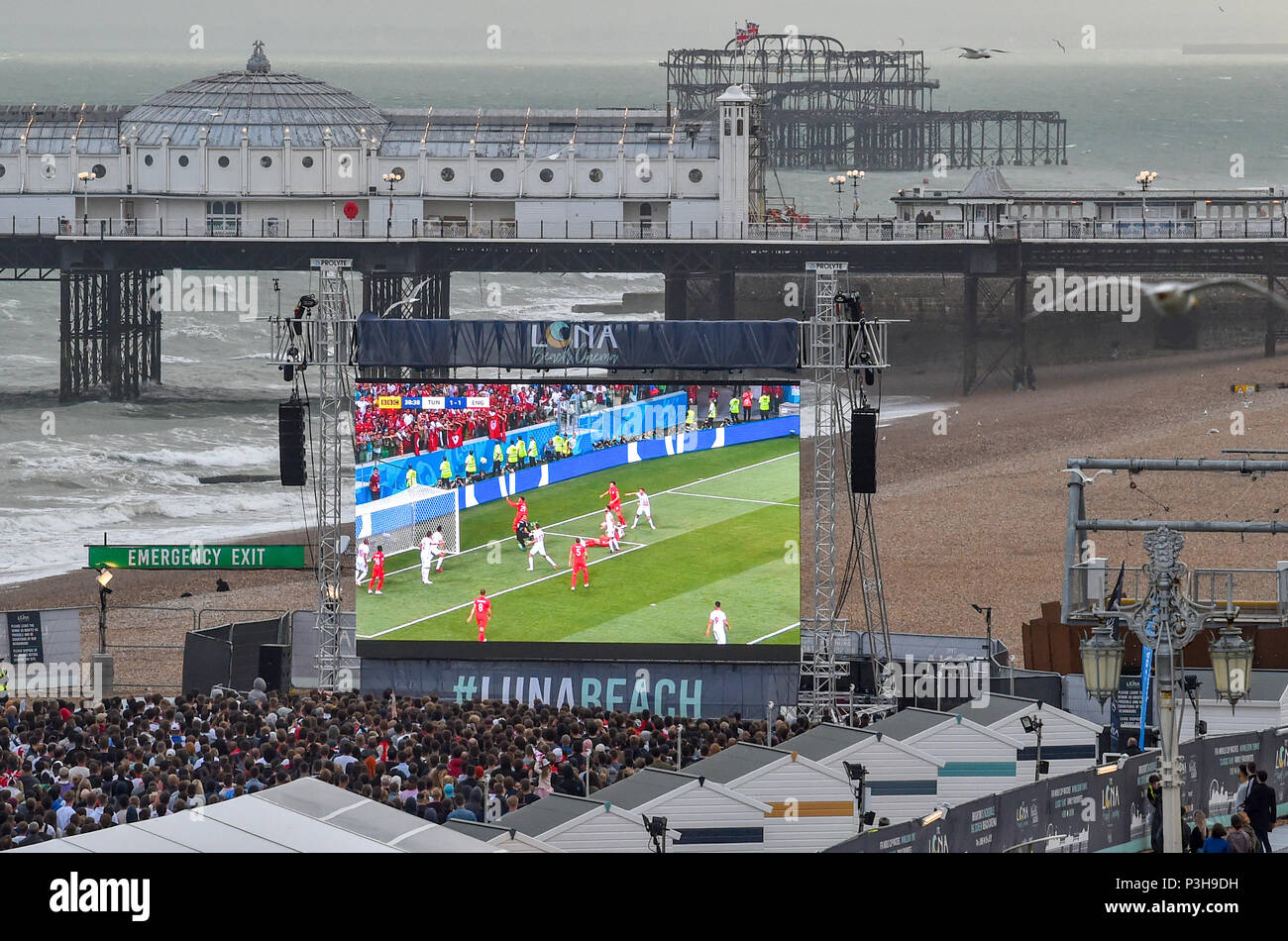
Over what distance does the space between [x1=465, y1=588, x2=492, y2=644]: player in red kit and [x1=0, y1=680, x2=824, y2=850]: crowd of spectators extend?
386 cm

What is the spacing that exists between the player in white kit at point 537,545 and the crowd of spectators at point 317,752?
14.9 ft

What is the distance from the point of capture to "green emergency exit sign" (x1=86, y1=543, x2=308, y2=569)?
34375mm

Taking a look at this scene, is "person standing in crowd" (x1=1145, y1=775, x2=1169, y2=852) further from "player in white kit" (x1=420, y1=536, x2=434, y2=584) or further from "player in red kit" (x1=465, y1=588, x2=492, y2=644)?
"player in white kit" (x1=420, y1=536, x2=434, y2=584)

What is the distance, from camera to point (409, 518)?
1270 inches

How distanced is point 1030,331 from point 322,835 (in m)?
79.8

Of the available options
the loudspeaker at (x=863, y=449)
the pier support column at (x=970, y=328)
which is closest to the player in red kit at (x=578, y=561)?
the loudspeaker at (x=863, y=449)

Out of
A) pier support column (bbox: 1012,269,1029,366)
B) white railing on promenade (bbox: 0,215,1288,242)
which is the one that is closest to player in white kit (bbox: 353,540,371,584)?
white railing on promenade (bbox: 0,215,1288,242)

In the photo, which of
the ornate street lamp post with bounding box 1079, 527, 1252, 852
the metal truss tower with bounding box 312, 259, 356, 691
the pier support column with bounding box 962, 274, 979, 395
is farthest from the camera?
the pier support column with bounding box 962, 274, 979, 395

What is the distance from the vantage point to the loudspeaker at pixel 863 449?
28.7 meters

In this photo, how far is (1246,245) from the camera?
268 feet

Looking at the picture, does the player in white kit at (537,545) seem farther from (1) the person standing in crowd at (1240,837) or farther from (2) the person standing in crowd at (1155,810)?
(1) the person standing in crowd at (1240,837)

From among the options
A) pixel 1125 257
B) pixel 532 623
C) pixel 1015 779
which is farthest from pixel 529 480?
pixel 1125 257
